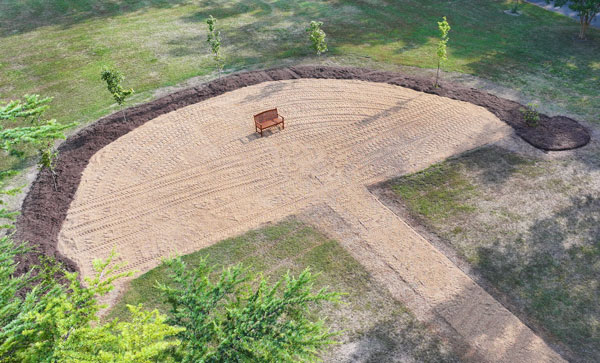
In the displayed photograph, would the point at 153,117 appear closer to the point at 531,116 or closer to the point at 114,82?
the point at 114,82

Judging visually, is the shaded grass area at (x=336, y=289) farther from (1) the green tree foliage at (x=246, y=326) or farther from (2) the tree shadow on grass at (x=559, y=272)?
(2) the tree shadow on grass at (x=559, y=272)

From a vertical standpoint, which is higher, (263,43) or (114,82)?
(114,82)

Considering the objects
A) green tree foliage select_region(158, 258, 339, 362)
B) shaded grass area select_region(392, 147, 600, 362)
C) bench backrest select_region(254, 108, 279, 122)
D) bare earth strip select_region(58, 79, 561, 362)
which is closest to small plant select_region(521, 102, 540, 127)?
bare earth strip select_region(58, 79, 561, 362)

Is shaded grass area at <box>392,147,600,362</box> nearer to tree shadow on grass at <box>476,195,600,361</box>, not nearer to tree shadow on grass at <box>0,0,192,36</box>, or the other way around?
tree shadow on grass at <box>476,195,600,361</box>

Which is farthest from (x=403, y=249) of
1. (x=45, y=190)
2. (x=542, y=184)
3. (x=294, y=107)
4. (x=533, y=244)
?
(x=45, y=190)

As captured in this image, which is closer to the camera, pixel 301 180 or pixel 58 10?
pixel 301 180

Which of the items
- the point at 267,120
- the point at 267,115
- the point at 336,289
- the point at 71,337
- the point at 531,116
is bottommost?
the point at 336,289

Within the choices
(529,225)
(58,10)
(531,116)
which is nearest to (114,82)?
(529,225)
